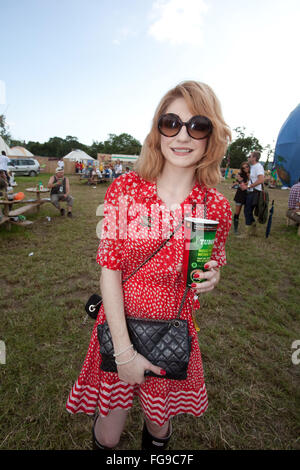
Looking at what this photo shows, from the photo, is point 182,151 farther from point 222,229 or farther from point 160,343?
point 160,343

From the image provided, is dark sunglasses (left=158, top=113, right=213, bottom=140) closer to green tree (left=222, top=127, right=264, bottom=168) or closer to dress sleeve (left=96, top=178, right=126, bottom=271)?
dress sleeve (left=96, top=178, right=126, bottom=271)

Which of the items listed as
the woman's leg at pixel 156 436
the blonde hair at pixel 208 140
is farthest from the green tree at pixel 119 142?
the woman's leg at pixel 156 436

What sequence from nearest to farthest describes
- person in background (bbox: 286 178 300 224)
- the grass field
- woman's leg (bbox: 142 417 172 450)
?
woman's leg (bbox: 142 417 172 450) → the grass field → person in background (bbox: 286 178 300 224)

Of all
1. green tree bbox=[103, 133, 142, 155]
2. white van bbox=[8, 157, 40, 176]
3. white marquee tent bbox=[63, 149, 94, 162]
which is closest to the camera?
white van bbox=[8, 157, 40, 176]

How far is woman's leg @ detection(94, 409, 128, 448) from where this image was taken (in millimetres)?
1296

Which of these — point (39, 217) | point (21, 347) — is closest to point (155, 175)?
point (21, 347)

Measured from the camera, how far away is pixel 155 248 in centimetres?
109

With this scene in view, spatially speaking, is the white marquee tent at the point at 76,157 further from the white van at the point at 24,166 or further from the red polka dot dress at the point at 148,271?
the red polka dot dress at the point at 148,271

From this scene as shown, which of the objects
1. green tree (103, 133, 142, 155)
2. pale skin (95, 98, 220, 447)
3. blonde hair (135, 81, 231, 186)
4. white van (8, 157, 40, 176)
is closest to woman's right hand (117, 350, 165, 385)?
pale skin (95, 98, 220, 447)

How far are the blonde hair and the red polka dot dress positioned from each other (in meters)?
0.07

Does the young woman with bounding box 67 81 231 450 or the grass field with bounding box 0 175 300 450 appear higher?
the young woman with bounding box 67 81 231 450

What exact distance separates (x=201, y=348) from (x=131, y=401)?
167cm

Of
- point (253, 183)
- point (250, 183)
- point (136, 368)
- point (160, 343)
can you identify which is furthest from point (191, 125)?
point (250, 183)

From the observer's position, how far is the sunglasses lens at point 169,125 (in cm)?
109
